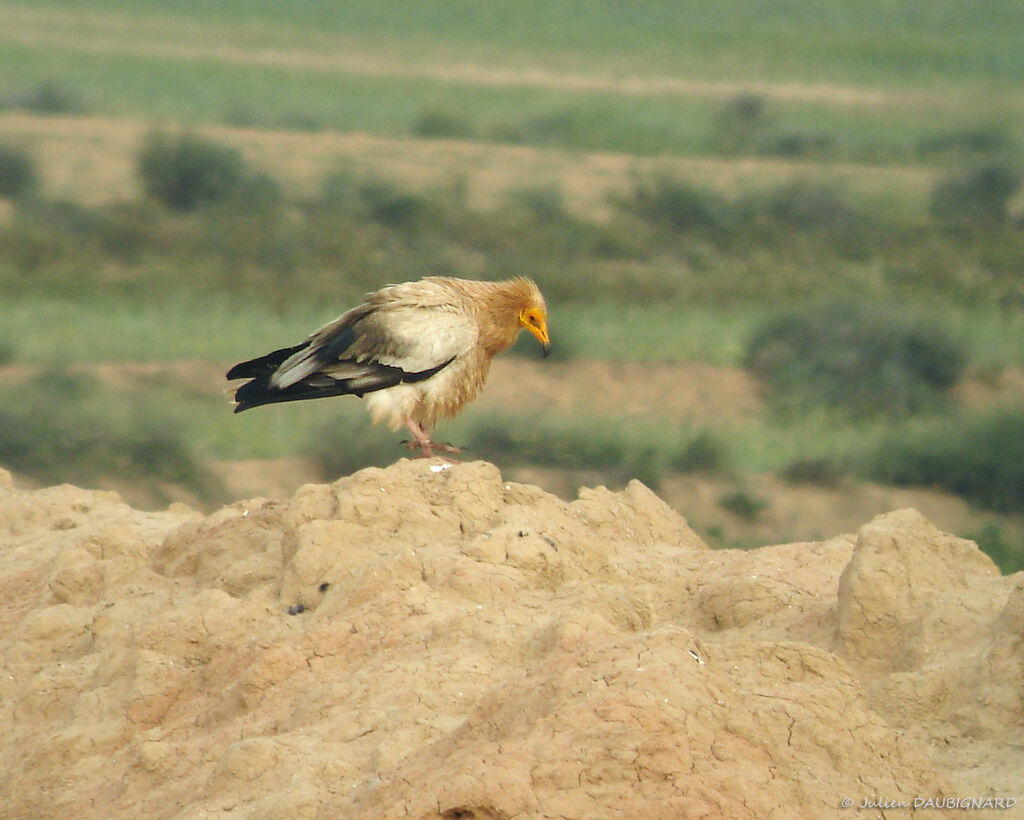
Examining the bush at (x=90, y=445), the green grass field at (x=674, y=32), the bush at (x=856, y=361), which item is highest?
the bush at (x=90, y=445)

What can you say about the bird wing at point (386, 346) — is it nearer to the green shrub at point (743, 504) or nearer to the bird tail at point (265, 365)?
the bird tail at point (265, 365)

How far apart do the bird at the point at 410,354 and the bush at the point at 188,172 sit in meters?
26.3

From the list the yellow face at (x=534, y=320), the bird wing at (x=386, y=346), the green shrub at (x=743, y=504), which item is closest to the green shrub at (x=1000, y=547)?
the green shrub at (x=743, y=504)

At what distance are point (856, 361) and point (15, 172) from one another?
20774 mm

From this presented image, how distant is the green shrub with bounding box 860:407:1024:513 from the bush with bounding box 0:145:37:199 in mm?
21902

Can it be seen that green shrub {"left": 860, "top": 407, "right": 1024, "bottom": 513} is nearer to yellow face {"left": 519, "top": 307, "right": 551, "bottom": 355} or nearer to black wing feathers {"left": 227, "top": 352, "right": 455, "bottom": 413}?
yellow face {"left": 519, "top": 307, "right": 551, "bottom": 355}

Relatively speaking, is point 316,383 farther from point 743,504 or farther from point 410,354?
point 743,504

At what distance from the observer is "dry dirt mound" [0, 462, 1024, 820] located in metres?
4.00

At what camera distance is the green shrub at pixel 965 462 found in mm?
17188

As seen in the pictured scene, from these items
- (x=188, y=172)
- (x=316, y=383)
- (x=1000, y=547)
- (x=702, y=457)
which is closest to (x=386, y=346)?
(x=316, y=383)

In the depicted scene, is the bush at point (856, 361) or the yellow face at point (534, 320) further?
the bush at point (856, 361)

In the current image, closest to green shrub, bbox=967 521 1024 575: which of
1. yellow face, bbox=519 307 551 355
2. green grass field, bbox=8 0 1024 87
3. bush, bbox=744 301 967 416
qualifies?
bush, bbox=744 301 967 416

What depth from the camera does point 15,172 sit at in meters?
35.6

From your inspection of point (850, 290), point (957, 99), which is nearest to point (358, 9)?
point (957, 99)
